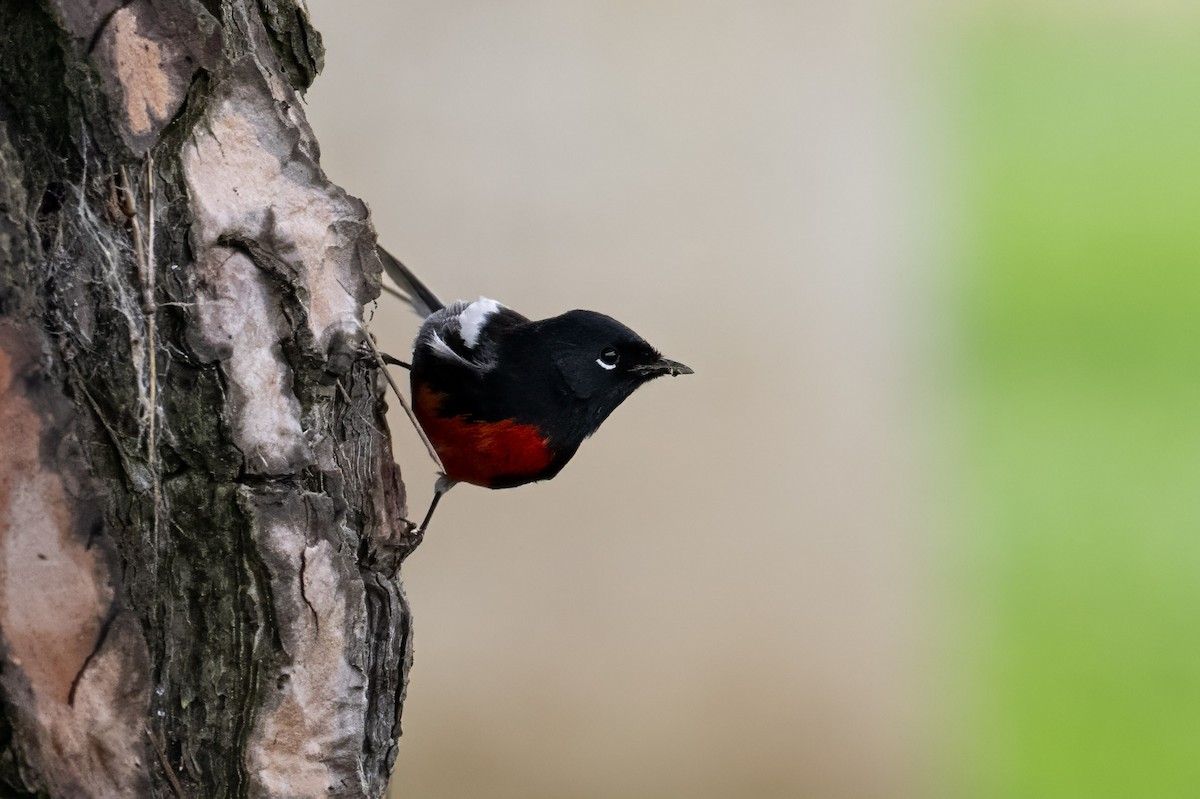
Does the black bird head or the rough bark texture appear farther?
the black bird head

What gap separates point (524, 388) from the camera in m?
1.55

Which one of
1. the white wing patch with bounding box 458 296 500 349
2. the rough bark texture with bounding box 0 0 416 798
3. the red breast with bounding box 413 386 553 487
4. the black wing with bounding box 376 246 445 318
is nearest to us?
the rough bark texture with bounding box 0 0 416 798

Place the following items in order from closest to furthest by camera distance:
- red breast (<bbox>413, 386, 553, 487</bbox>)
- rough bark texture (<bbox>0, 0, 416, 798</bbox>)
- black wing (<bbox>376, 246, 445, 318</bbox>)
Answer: rough bark texture (<bbox>0, 0, 416, 798</bbox>) < red breast (<bbox>413, 386, 553, 487</bbox>) < black wing (<bbox>376, 246, 445, 318</bbox>)

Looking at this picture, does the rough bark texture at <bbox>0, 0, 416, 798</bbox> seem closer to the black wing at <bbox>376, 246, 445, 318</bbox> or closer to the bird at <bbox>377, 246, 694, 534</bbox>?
the bird at <bbox>377, 246, 694, 534</bbox>

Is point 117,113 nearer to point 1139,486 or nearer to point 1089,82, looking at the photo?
point 1139,486

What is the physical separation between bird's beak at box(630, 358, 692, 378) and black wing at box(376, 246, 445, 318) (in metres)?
0.50

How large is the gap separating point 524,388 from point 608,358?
0.14 m

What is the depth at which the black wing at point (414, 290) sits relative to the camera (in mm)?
1911

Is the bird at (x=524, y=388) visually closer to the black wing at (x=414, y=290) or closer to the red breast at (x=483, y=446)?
the red breast at (x=483, y=446)

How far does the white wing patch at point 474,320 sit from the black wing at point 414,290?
0.55 ft

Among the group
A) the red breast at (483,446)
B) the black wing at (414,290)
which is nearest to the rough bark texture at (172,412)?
the red breast at (483,446)

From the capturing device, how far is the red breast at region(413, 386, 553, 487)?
1.54 m

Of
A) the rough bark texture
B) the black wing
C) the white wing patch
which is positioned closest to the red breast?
the white wing patch

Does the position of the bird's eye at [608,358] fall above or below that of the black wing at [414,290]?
below
